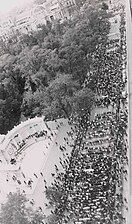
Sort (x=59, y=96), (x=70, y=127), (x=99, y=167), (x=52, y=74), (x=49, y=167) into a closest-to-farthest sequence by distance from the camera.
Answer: (x=99, y=167), (x=49, y=167), (x=70, y=127), (x=59, y=96), (x=52, y=74)

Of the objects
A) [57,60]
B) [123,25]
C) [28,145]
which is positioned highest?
[123,25]

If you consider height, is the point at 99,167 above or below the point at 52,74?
below

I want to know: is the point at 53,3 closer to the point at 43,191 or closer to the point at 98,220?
the point at 43,191

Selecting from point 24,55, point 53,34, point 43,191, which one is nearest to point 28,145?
point 43,191

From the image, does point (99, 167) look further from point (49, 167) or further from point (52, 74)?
point (52, 74)

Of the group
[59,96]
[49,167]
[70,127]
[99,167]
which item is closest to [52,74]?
[59,96]

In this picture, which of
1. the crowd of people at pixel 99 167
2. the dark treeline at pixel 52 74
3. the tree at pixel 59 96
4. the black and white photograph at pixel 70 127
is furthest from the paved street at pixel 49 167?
the dark treeline at pixel 52 74

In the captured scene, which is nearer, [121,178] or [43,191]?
[121,178]
